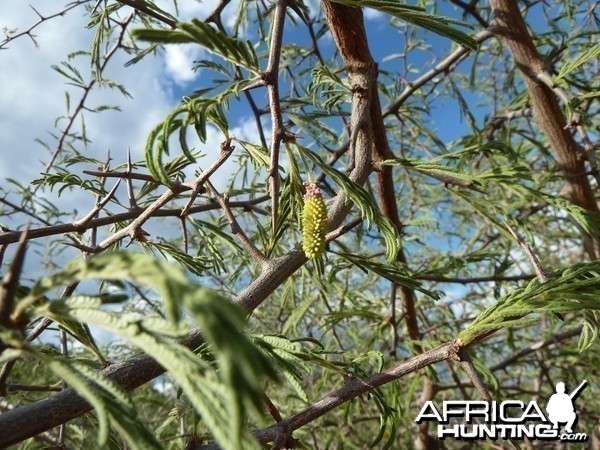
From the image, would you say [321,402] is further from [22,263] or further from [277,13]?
[277,13]

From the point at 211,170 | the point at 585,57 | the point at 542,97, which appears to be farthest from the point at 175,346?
the point at 542,97

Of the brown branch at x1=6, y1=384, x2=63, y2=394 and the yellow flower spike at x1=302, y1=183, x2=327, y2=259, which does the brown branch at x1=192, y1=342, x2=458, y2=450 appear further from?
the brown branch at x1=6, y1=384, x2=63, y2=394

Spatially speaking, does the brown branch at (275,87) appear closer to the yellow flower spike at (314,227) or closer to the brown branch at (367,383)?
the yellow flower spike at (314,227)

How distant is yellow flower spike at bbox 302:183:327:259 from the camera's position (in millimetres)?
548

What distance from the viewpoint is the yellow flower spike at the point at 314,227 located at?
548 mm

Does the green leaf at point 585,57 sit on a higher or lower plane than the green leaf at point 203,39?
higher

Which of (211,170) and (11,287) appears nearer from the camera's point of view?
(11,287)

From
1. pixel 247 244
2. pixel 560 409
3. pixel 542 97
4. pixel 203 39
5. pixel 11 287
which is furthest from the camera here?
pixel 542 97

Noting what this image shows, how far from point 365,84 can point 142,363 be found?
1.78 feet

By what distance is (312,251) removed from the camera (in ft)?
1.80

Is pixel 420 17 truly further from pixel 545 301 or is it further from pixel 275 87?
pixel 545 301

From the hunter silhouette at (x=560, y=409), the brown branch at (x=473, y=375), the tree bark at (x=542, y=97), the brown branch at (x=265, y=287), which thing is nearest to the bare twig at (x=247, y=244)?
the brown branch at (x=265, y=287)

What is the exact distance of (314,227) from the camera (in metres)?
0.55

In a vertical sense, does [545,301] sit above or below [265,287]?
below
